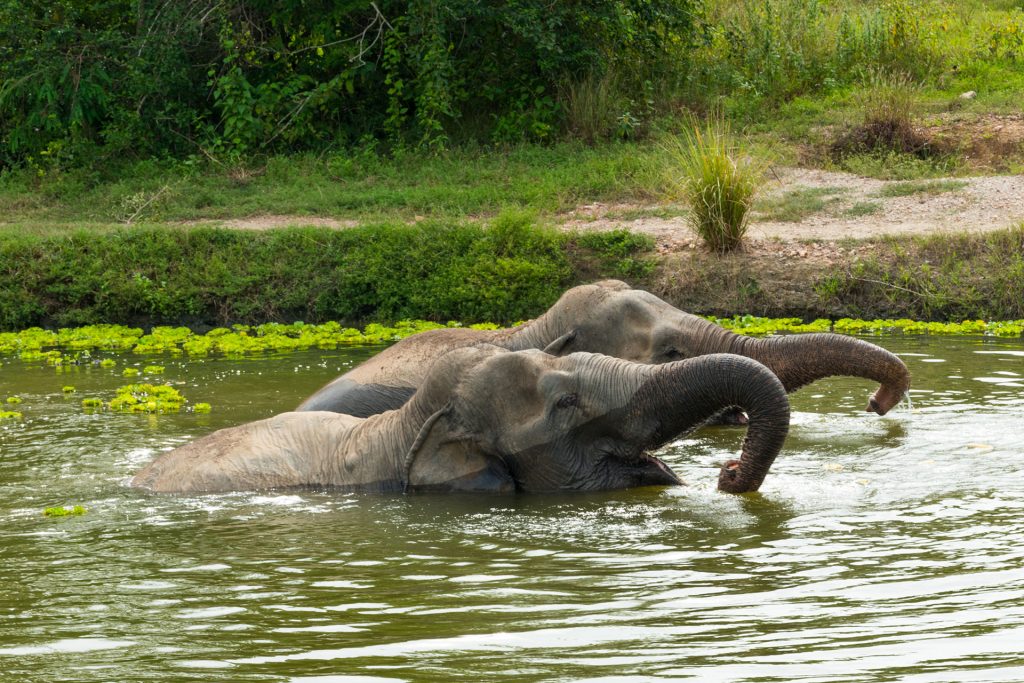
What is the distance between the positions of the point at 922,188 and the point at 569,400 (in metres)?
11.2

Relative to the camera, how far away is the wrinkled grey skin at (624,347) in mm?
8867

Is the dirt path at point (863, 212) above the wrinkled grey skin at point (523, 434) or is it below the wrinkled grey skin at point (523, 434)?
above

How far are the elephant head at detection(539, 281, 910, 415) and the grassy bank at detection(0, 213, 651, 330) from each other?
6.09m

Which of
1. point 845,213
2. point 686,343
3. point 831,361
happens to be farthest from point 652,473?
point 845,213

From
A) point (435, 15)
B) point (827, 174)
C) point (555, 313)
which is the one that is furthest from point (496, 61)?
point (555, 313)

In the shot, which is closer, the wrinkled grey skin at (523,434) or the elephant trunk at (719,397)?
the elephant trunk at (719,397)

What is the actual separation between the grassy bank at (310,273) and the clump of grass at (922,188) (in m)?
3.48

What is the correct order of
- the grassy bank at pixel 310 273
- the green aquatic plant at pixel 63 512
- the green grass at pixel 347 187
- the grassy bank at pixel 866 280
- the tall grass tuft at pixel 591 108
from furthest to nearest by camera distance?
the tall grass tuft at pixel 591 108
the green grass at pixel 347 187
the grassy bank at pixel 310 273
the grassy bank at pixel 866 280
the green aquatic plant at pixel 63 512

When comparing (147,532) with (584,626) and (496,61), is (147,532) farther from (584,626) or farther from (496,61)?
(496,61)

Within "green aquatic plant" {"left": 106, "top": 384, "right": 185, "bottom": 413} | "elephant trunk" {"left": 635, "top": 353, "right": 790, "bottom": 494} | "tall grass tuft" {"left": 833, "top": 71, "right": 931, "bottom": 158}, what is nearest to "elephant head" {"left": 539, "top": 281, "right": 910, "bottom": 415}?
"elephant trunk" {"left": 635, "top": 353, "right": 790, "bottom": 494}

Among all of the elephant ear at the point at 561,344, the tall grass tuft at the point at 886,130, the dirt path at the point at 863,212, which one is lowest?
the elephant ear at the point at 561,344

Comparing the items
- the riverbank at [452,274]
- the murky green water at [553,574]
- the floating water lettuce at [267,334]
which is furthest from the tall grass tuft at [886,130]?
the murky green water at [553,574]

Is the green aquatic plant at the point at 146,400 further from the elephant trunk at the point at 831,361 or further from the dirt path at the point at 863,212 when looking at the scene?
the dirt path at the point at 863,212

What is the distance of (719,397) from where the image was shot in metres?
7.43
